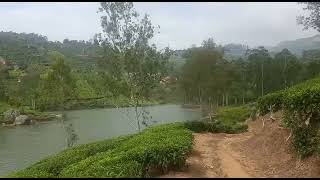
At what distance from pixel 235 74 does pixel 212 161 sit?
57396 mm

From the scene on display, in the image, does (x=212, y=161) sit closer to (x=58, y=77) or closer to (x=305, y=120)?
(x=305, y=120)

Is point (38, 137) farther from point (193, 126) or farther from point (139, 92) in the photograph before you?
point (193, 126)

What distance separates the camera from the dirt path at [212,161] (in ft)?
56.1

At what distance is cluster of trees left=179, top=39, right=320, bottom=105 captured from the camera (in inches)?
2581

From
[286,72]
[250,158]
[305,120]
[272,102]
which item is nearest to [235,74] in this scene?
[286,72]

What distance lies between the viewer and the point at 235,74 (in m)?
75.8

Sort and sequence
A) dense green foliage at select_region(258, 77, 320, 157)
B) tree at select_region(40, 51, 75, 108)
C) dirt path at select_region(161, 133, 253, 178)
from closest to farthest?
dirt path at select_region(161, 133, 253, 178)
dense green foliage at select_region(258, 77, 320, 157)
tree at select_region(40, 51, 75, 108)

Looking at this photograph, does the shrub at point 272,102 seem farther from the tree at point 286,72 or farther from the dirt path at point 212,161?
the tree at point 286,72

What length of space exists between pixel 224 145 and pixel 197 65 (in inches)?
1648

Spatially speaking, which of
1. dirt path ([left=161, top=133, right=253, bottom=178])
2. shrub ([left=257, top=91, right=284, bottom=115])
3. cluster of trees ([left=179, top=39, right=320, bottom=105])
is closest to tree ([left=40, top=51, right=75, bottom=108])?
cluster of trees ([left=179, top=39, right=320, bottom=105])

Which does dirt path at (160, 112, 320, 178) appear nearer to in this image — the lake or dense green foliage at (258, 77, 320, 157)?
dense green foliage at (258, 77, 320, 157)

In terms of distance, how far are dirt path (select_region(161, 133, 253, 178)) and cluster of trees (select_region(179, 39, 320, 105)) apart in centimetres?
3881

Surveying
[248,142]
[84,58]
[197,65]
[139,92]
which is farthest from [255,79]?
[84,58]

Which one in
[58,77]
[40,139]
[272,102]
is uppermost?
[58,77]
